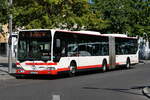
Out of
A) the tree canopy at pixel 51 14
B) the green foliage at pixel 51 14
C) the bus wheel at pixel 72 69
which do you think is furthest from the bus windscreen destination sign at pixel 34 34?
the green foliage at pixel 51 14

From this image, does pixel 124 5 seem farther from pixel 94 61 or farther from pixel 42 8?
pixel 94 61

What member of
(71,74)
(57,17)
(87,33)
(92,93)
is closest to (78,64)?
(71,74)

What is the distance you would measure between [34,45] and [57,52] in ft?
4.16

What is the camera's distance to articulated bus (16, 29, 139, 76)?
66.3 ft

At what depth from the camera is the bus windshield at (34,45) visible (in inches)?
794

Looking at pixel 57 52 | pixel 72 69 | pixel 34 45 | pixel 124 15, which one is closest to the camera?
pixel 57 52

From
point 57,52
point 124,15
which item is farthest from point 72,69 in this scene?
point 124,15

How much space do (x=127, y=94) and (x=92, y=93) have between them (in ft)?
3.98

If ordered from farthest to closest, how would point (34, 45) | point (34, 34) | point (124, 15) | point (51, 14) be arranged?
point (124, 15) → point (51, 14) → point (34, 34) → point (34, 45)

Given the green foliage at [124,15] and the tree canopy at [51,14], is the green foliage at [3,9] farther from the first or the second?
the green foliage at [124,15]

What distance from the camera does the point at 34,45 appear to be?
20531 mm

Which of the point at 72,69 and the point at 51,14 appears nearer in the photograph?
the point at 72,69

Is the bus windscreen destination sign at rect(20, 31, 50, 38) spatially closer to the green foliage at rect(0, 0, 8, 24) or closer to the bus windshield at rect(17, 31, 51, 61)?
the bus windshield at rect(17, 31, 51, 61)

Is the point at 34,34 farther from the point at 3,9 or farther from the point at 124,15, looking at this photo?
the point at 124,15
